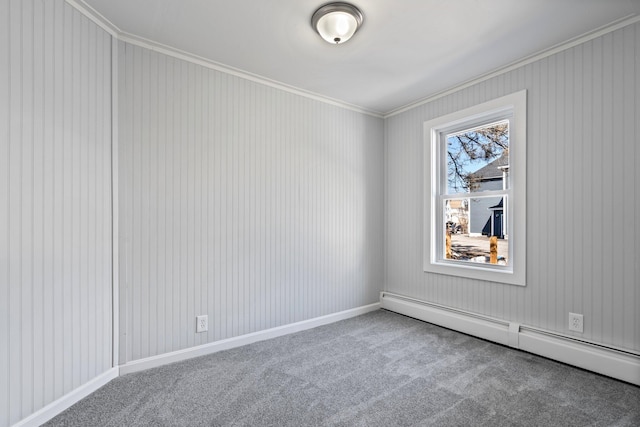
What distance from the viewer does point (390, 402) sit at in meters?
1.90

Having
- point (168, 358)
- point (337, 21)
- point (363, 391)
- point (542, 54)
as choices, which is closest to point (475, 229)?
point (542, 54)

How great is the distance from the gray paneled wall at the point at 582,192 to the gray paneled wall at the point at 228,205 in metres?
1.47

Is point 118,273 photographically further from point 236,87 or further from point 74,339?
point 236,87

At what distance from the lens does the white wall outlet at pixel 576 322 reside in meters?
2.34

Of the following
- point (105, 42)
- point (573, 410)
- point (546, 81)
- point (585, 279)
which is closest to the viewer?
point (573, 410)

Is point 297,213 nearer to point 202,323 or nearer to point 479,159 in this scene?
point 202,323

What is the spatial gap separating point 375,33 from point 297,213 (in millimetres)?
1698

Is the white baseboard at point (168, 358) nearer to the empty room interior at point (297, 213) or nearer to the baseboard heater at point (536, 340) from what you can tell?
the empty room interior at point (297, 213)

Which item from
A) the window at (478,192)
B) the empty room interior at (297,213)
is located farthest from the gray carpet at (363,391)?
the window at (478,192)

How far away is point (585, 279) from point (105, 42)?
3766 mm

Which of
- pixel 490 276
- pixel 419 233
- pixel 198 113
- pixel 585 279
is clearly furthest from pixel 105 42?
pixel 585 279

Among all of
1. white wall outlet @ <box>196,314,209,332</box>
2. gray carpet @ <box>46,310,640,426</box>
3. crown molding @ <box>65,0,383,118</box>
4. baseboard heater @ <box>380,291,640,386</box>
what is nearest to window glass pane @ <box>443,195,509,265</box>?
baseboard heater @ <box>380,291,640,386</box>

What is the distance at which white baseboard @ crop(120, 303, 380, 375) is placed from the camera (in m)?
2.30

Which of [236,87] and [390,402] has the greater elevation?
[236,87]
